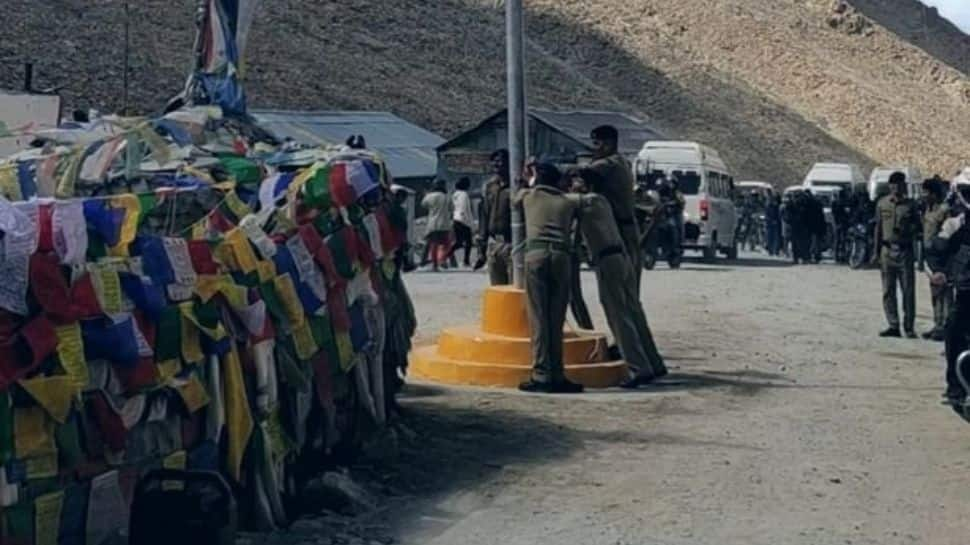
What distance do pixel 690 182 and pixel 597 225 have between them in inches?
A: 894

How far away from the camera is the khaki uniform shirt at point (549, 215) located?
45.0ft

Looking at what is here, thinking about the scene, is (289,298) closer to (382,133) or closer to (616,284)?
(616,284)

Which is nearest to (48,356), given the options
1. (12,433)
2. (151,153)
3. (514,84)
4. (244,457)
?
(12,433)

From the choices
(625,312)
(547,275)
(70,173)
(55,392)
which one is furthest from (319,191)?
(625,312)

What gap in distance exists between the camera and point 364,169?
10.8m

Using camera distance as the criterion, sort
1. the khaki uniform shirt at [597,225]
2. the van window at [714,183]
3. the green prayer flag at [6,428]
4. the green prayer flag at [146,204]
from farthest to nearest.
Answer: the van window at [714,183] < the khaki uniform shirt at [597,225] < the green prayer flag at [146,204] < the green prayer flag at [6,428]

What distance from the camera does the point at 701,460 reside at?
11391 mm

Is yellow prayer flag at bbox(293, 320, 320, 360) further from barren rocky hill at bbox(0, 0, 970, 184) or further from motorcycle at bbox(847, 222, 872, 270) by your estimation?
motorcycle at bbox(847, 222, 872, 270)

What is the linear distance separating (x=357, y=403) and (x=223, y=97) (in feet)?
9.98

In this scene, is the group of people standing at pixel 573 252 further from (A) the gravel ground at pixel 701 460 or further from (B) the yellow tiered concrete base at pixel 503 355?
(A) the gravel ground at pixel 701 460

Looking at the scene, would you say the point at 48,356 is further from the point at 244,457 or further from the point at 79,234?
the point at 244,457

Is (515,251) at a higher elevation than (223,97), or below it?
below

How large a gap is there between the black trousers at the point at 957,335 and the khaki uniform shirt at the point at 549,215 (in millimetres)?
2943

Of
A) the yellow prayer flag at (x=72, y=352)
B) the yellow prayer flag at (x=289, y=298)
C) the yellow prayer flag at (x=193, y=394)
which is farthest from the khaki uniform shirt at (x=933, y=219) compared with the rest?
the yellow prayer flag at (x=72, y=352)
